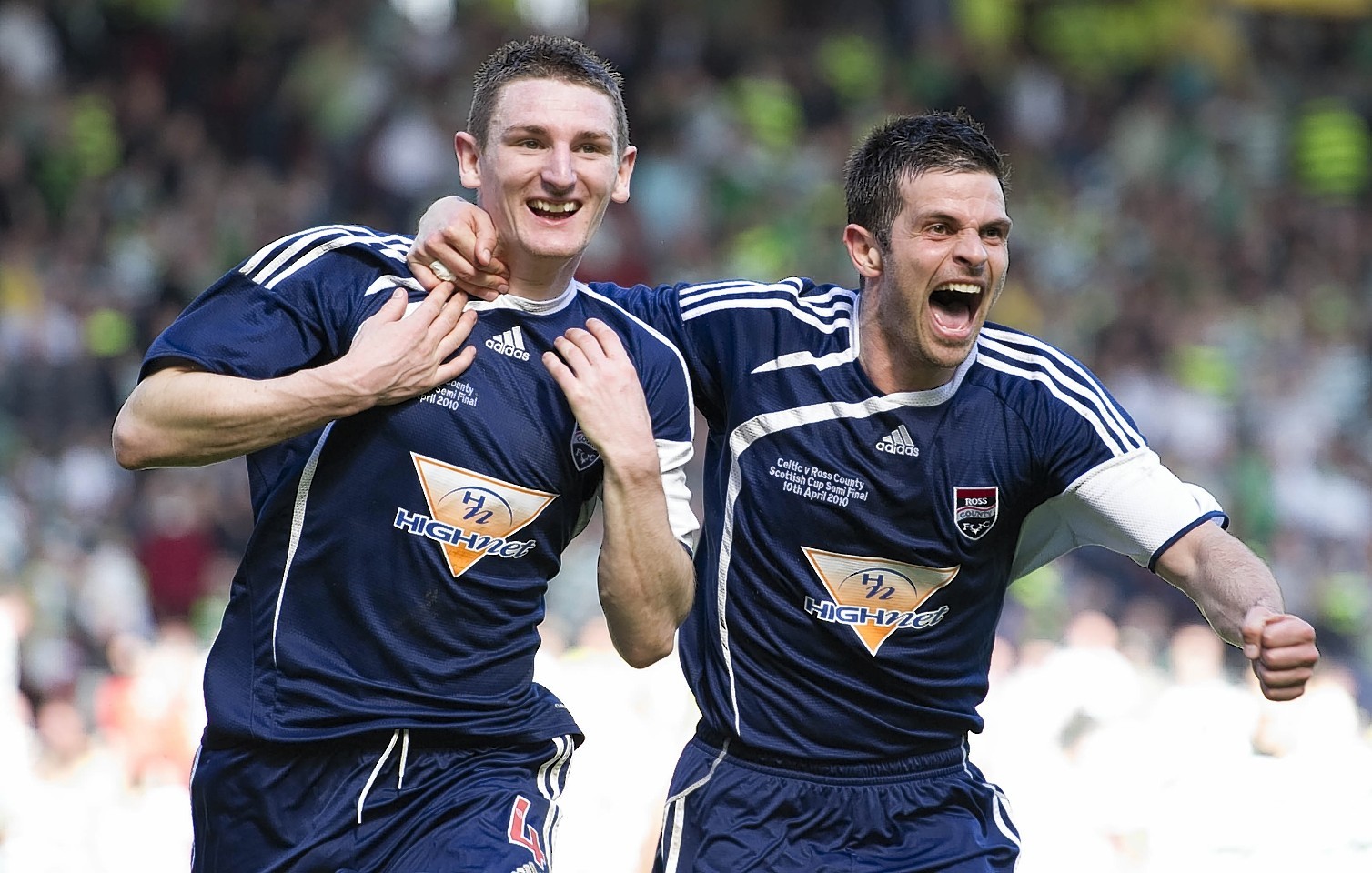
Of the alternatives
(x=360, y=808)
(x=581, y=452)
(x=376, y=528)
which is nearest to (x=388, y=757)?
(x=360, y=808)

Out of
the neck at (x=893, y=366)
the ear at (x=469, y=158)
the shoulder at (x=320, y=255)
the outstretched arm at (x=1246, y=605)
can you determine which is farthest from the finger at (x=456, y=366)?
the outstretched arm at (x=1246, y=605)

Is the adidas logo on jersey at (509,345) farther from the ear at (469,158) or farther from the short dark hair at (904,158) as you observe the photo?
the short dark hair at (904,158)

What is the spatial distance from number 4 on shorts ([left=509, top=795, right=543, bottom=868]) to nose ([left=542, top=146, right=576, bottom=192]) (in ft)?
4.86

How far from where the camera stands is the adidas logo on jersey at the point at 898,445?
16.0 ft

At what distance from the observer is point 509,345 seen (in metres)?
4.50

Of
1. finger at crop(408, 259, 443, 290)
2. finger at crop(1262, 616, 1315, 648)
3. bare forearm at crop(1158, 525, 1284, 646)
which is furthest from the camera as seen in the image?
finger at crop(408, 259, 443, 290)

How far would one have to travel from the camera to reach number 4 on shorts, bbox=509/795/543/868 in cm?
429

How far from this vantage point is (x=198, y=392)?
13.7 feet

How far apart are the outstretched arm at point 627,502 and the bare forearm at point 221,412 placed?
1.70 ft

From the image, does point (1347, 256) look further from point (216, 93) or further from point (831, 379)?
point (831, 379)

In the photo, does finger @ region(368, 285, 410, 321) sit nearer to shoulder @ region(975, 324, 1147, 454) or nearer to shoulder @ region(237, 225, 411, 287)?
shoulder @ region(237, 225, 411, 287)

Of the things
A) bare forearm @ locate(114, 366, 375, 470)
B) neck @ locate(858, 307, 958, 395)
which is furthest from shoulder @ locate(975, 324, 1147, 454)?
bare forearm @ locate(114, 366, 375, 470)

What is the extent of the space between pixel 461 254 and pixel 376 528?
697 millimetres

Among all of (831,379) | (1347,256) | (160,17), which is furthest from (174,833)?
(1347,256)
